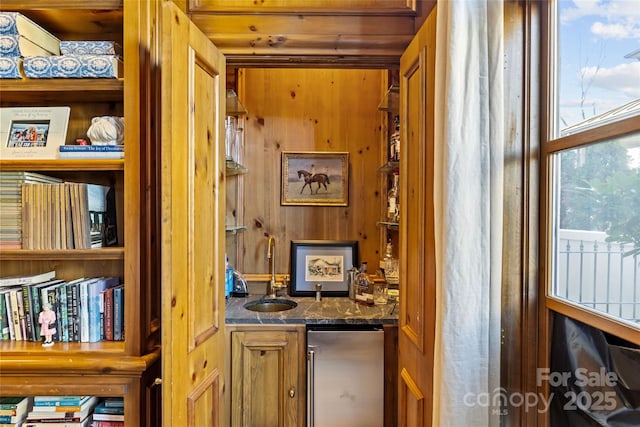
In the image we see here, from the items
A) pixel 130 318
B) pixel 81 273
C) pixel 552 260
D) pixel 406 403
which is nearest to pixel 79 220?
pixel 81 273

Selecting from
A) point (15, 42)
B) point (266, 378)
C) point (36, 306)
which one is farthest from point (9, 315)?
point (266, 378)

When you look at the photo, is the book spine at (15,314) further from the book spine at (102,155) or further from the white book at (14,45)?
the white book at (14,45)

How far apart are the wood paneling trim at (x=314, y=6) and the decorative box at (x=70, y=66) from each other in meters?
0.48

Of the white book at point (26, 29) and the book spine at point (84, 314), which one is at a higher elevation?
the white book at point (26, 29)

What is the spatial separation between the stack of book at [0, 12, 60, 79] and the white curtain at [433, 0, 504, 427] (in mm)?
1700

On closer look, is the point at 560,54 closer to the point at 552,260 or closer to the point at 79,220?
the point at 552,260

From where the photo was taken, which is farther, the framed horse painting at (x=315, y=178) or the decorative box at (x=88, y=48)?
the framed horse painting at (x=315, y=178)

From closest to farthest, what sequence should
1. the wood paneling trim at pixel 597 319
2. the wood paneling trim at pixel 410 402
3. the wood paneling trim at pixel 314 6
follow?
the wood paneling trim at pixel 597 319
the wood paneling trim at pixel 410 402
the wood paneling trim at pixel 314 6

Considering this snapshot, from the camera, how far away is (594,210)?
0.98 metres

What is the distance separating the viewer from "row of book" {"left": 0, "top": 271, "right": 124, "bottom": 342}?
1.52 meters

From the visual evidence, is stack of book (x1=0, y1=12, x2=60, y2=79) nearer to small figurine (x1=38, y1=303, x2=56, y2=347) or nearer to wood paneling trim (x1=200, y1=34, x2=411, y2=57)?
wood paneling trim (x1=200, y1=34, x2=411, y2=57)

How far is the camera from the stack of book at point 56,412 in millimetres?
1488

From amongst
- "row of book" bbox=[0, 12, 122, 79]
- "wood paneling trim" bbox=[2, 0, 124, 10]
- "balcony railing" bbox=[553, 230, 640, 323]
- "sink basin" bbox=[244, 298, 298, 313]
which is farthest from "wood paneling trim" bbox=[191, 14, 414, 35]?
"sink basin" bbox=[244, 298, 298, 313]

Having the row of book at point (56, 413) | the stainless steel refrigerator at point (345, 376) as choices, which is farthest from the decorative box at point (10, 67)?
the stainless steel refrigerator at point (345, 376)
